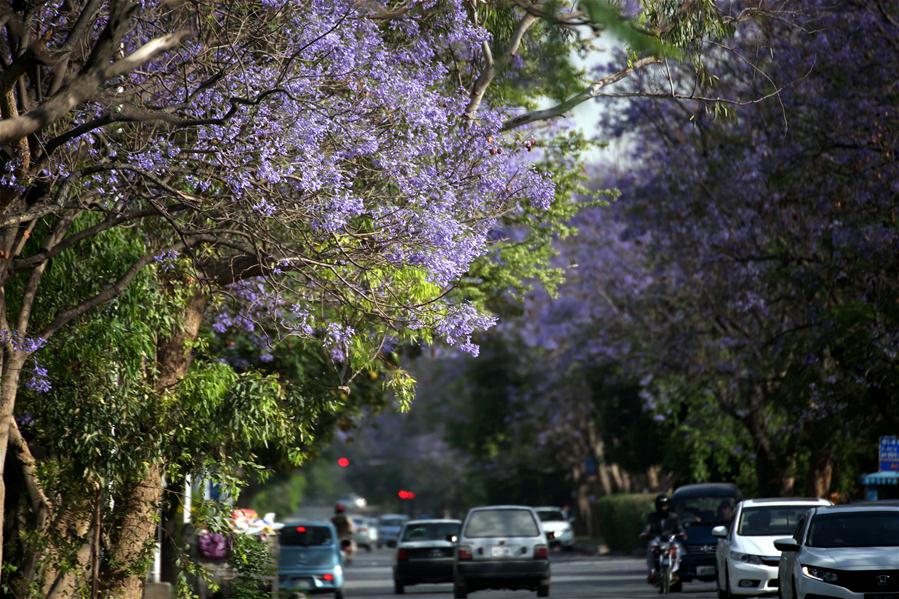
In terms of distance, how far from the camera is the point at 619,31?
788 centimetres

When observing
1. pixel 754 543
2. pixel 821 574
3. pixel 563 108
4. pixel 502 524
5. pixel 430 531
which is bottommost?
pixel 821 574

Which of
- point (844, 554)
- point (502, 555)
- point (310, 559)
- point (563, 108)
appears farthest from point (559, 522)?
point (844, 554)

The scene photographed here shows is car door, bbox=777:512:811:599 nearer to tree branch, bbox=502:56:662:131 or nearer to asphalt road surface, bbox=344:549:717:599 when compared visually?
tree branch, bbox=502:56:662:131

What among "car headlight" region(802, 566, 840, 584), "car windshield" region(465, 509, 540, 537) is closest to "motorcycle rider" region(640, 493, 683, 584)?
"car windshield" region(465, 509, 540, 537)

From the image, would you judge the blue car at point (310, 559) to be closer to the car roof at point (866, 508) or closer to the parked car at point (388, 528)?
the car roof at point (866, 508)

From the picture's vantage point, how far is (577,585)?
105 ft

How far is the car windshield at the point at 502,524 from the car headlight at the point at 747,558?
5.08 metres

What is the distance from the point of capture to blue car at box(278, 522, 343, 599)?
28656 mm

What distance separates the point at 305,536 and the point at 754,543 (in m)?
9.33

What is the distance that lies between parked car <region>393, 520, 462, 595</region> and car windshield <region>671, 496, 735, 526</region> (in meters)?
5.41

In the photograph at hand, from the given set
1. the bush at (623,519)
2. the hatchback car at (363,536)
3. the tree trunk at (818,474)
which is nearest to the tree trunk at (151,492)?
the tree trunk at (818,474)

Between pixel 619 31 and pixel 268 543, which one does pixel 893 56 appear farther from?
pixel 619 31

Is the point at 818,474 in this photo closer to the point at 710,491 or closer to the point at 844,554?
the point at 710,491

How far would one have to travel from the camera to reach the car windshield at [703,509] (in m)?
30.5
